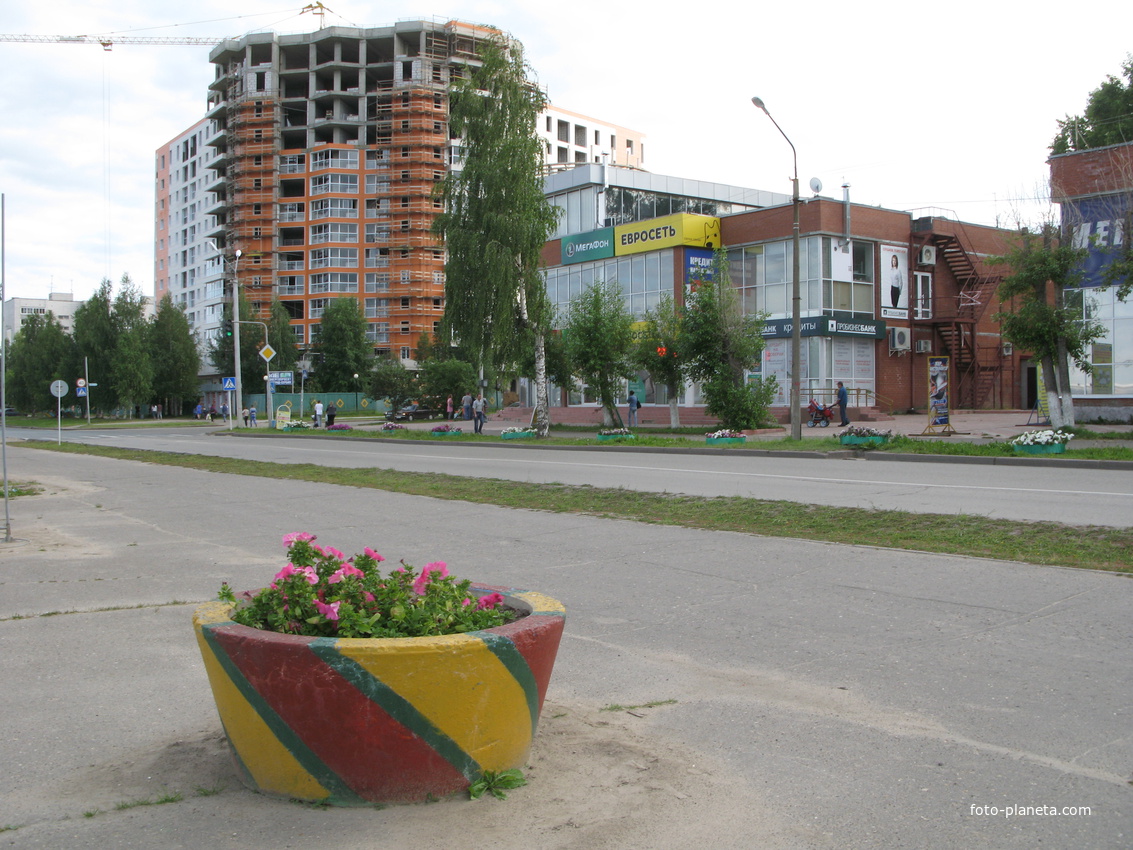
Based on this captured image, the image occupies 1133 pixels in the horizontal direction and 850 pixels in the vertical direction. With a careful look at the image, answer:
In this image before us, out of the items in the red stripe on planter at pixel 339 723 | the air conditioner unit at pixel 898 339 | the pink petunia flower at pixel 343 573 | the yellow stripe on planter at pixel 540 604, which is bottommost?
the red stripe on planter at pixel 339 723

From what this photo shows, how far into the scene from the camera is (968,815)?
129 inches

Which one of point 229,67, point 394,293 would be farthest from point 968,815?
point 229,67

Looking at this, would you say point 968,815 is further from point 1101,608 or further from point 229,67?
point 229,67

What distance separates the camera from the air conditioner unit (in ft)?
136

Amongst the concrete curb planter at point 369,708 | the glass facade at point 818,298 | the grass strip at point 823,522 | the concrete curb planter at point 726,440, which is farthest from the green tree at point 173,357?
the concrete curb planter at point 369,708

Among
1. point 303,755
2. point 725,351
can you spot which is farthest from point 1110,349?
point 303,755

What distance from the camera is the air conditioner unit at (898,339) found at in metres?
41.3

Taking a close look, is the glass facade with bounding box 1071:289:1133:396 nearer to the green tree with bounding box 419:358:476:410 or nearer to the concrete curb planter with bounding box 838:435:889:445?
the concrete curb planter with bounding box 838:435:889:445

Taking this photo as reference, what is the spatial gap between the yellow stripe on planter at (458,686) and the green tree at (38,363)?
94358 millimetres

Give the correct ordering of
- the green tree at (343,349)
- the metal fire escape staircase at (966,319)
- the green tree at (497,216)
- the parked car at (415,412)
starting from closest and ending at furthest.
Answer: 1. the green tree at (497,216)
2. the metal fire escape staircase at (966,319)
3. the parked car at (415,412)
4. the green tree at (343,349)

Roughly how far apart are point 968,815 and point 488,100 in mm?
32361

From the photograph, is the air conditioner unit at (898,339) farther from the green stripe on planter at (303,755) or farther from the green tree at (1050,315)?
the green stripe on planter at (303,755)

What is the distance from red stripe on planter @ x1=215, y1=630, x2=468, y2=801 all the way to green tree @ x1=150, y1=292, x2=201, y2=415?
91729 millimetres

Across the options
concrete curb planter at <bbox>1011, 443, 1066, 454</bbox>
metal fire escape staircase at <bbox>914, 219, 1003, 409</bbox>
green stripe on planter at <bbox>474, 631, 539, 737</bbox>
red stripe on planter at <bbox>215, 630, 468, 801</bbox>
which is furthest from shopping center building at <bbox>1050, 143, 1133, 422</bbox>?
red stripe on planter at <bbox>215, 630, 468, 801</bbox>
